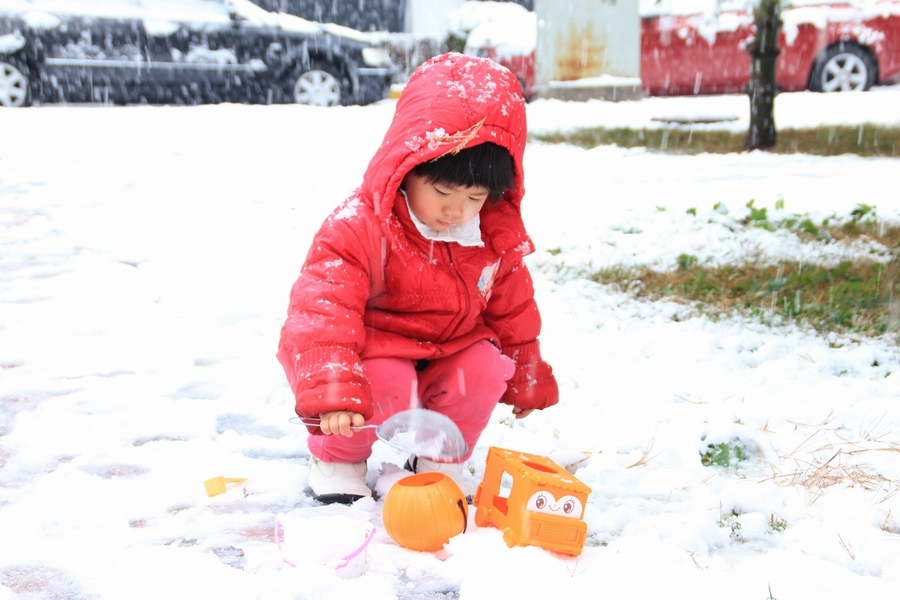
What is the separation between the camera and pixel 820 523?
1920mm

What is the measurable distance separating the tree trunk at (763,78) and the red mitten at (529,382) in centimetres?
537

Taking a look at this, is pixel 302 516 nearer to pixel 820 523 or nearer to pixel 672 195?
pixel 820 523

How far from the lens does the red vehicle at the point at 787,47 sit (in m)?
9.05

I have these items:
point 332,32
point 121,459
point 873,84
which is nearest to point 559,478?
point 121,459

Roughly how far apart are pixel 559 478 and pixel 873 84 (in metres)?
9.37

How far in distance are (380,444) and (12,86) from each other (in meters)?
7.12

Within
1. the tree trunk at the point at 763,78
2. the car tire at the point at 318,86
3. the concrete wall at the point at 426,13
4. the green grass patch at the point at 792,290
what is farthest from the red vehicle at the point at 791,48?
the concrete wall at the point at 426,13

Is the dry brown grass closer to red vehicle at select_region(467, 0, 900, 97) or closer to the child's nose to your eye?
the child's nose

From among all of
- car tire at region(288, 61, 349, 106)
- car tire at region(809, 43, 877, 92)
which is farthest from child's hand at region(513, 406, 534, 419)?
car tire at region(809, 43, 877, 92)

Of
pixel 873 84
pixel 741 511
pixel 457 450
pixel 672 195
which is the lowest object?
pixel 741 511

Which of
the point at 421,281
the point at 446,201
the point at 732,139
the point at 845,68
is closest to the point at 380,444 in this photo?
the point at 421,281

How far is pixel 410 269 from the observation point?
2.06 m

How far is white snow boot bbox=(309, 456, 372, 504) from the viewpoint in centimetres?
205

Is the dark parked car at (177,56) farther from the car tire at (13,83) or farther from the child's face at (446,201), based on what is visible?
the child's face at (446,201)
